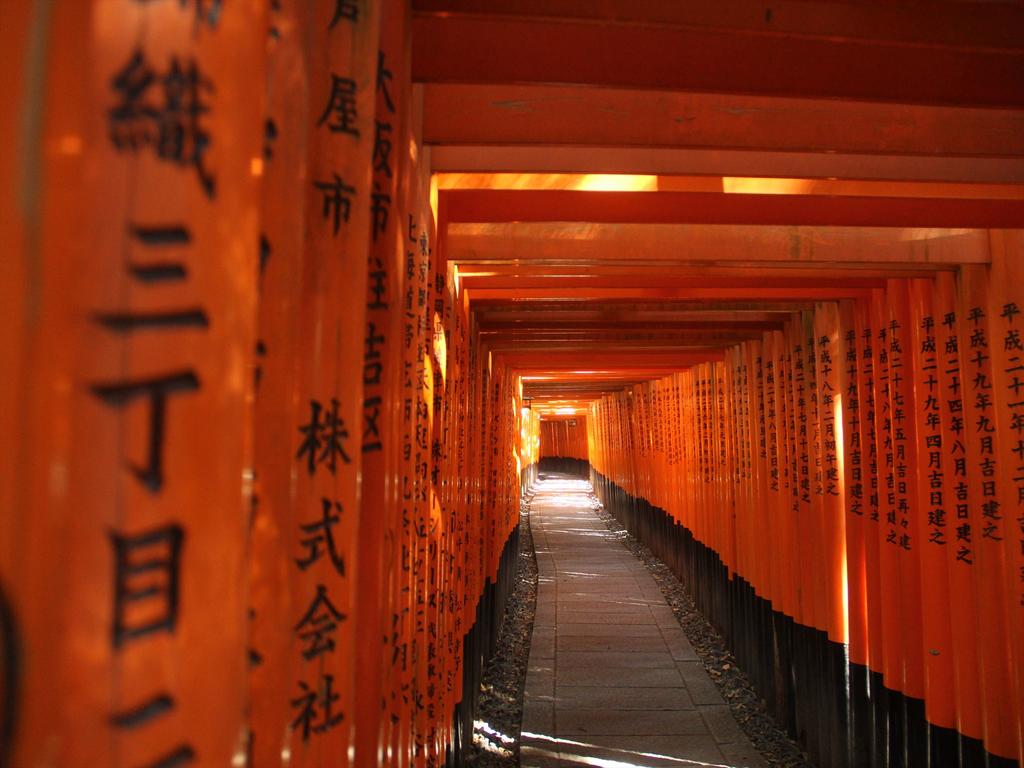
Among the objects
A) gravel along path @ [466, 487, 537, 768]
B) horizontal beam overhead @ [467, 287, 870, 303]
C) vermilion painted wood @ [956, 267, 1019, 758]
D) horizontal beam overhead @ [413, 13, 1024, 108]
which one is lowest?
gravel along path @ [466, 487, 537, 768]

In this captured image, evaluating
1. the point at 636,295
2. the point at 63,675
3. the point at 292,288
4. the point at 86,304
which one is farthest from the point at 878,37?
the point at 636,295

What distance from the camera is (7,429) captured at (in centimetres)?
64

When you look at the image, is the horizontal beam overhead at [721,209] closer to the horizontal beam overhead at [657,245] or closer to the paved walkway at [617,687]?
the horizontal beam overhead at [657,245]

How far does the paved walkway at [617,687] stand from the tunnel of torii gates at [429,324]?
29.1 inches

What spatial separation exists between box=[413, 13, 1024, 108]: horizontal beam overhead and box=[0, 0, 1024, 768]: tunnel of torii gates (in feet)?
0.04

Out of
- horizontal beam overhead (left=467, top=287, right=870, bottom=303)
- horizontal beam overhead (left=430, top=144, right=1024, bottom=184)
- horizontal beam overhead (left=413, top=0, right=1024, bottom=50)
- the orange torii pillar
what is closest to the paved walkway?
horizontal beam overhead (left=467, top=287, right=870, bottom=303)

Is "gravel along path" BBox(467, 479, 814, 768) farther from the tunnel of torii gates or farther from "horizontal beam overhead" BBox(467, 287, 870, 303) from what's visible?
"horizontal beam overhead" BBox(467, 287, 870, 303)

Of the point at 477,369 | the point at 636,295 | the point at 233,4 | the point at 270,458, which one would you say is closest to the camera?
the point at 233,4

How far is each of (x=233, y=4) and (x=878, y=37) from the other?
2049mm

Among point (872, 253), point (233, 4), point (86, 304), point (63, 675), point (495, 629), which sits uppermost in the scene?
point (872, 253)

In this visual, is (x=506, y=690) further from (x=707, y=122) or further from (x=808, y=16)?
(x=808, y=16)

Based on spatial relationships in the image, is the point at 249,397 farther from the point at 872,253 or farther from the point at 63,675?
the point at 872,253

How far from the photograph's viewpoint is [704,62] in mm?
2260

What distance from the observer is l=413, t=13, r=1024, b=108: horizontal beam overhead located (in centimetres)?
210
